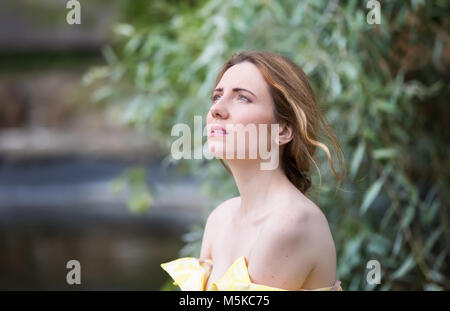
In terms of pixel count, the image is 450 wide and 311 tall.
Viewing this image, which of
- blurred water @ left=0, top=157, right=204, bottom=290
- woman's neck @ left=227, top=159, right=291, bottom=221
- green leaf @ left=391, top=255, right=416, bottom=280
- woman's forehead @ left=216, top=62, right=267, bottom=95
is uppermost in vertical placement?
woman's forehead @ left=216, top=62, right=267, bottom=95

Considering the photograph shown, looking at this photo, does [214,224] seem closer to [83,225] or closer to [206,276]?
[206,276]

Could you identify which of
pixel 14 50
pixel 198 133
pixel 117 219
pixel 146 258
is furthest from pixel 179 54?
pixel 14 50

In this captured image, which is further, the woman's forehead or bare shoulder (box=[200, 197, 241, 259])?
bare shoulder (box=[200, 197, 241, 259])

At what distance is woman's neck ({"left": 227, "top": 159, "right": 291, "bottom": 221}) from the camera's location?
3.67ft

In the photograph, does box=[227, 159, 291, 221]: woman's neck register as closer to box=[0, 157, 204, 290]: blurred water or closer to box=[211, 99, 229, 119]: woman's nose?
box=[211, 99, 229, 119]: woman's nose

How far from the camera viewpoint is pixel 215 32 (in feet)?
7.77

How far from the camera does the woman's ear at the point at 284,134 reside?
45.0 inches

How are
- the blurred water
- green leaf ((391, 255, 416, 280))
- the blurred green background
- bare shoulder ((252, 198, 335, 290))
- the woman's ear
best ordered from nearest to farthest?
bare shoulder ((252, 198, 335, 290)) < the woman's ear < green leaf ((391, 255, 416, 280)) < the blurred green background < the blurred water

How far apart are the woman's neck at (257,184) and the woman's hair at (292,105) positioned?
68 millimetres

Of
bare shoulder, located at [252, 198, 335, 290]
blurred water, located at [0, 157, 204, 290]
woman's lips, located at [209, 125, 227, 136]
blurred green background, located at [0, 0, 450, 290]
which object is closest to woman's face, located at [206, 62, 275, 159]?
woman's lips, located at [209, 125, 227, 136]

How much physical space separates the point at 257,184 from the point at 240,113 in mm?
147

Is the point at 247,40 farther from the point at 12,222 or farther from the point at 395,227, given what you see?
the point at 12,222

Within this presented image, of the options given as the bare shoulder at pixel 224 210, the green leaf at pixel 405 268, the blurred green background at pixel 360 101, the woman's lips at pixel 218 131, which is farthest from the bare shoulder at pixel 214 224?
the green leaf at pixel 405 268

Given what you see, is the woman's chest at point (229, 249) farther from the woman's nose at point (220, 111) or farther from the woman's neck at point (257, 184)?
the woman's nose at point (220, 111)
